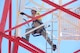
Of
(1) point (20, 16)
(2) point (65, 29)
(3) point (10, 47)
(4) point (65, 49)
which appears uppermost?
(1) point (20, 16)

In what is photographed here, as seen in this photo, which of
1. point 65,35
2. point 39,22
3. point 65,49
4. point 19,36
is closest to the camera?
point 19,36

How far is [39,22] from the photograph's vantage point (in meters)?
6.32

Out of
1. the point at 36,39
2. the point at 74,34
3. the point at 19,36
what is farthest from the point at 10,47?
the point at 36,39

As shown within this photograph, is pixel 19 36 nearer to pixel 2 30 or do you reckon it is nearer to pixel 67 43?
pixel 2 30

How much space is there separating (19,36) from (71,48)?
14.0 feet

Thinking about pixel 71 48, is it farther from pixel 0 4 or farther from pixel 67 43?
pixel 0 4

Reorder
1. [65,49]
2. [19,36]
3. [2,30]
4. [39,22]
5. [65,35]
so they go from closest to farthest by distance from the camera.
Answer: [2,30], [19,36], [65,35], [39,22], [65,49]

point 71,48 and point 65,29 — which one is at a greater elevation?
point 65,29

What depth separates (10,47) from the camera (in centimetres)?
586

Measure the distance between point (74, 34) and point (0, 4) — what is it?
3941mm

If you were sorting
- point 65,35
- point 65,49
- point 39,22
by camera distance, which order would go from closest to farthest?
point 65,35, point 39,22, point 65,49

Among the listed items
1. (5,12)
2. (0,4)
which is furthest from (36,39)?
(5,12)

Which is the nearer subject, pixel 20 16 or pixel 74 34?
pixel 20 16

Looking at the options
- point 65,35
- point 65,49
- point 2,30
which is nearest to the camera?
point 2,30
